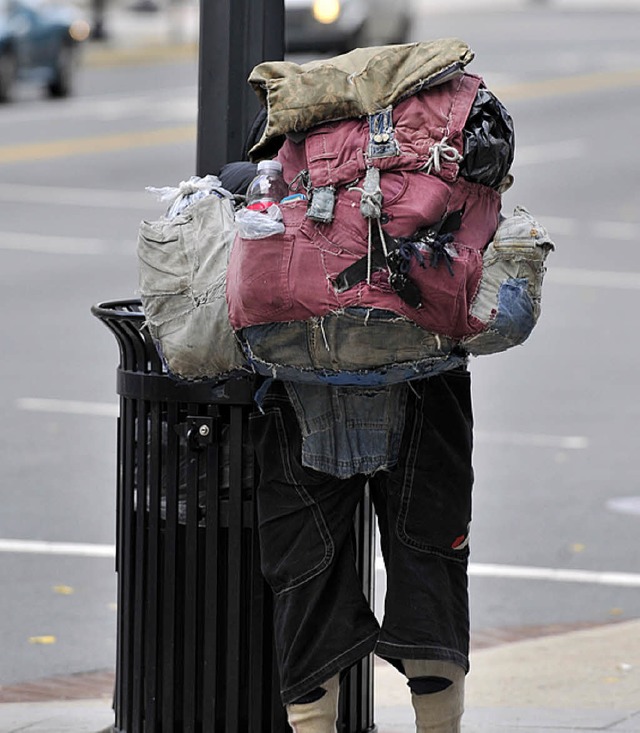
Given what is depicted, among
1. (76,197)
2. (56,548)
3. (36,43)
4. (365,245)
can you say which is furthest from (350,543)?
(36,43)

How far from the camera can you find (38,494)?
7.95m

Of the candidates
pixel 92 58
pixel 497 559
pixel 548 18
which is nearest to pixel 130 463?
pixel 497 559

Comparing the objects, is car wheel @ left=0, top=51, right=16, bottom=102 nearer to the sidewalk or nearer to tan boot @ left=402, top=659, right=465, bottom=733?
the sidewalk

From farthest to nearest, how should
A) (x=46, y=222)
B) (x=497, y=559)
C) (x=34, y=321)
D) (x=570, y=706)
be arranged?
(x=46, y=222) → (x=34, y=321) → (x=497, y=559) → (x=570, y=706)

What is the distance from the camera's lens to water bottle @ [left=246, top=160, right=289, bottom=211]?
11.9 feet

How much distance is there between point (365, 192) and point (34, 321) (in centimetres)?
872

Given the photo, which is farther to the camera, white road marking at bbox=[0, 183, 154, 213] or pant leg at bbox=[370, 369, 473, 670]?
white road marking at bbox=[0, 183, 154, 213]

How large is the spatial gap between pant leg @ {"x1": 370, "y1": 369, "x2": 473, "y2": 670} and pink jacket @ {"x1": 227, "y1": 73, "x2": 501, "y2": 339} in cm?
36

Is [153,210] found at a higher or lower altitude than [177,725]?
lower

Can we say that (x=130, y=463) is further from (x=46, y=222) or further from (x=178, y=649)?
(x=46, y=222)

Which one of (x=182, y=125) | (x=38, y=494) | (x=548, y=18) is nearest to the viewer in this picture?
(x=38, y=494)

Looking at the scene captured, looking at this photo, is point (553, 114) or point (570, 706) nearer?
point (570, 706)

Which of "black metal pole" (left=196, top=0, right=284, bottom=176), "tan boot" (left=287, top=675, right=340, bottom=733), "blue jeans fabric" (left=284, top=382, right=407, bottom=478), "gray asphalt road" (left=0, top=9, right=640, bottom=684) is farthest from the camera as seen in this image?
"gray asphalt road" (left=0, top=9, right=640, bottom=684)

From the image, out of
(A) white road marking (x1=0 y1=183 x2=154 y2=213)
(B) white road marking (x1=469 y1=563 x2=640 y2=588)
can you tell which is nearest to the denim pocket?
(B) white road marking (x1=469 y1=563 x2=640 y2=588)
